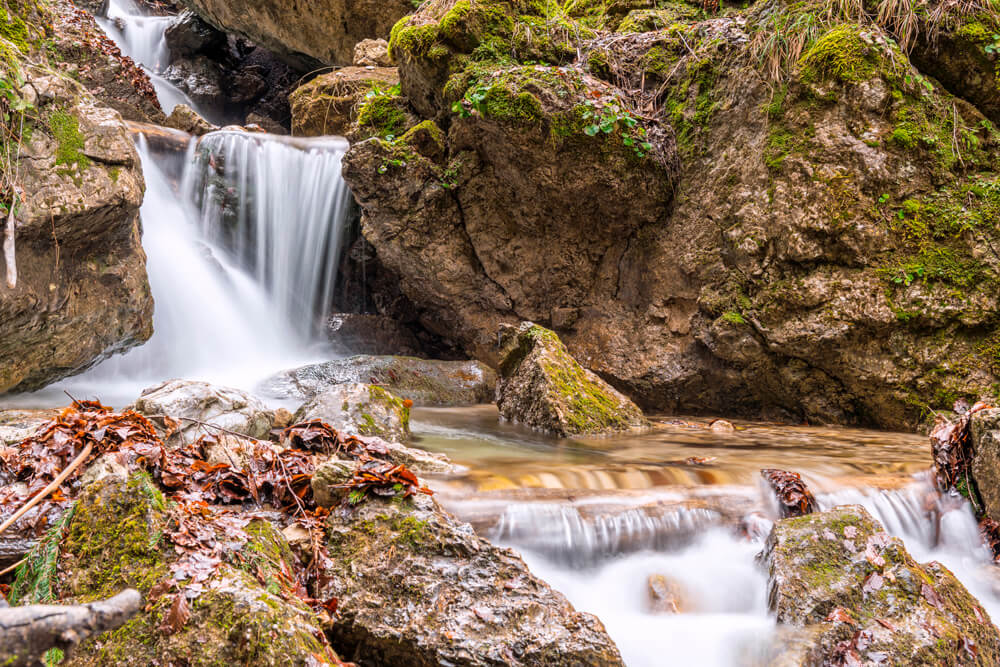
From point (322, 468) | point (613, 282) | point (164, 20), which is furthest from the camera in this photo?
point (164, 20)

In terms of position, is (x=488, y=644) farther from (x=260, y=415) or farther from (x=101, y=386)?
(x=101, y=386)

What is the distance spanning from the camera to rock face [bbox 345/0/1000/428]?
17.5 ft

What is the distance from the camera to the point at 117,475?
1854 millimetres

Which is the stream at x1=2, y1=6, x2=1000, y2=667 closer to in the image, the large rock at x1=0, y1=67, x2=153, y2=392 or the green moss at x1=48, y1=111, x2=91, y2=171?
the large rock at x1=0, y1=67, x2=153, y2=392

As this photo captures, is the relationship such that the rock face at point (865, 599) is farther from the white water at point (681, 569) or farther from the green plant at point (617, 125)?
the green plant at point (617, 125)

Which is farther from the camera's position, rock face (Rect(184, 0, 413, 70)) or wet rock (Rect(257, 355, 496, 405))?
rock face (Rect(184, 0, 413, 70))

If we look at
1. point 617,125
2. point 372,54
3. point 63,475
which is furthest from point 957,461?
point 372,54

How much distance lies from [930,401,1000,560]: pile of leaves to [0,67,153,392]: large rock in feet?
20.6

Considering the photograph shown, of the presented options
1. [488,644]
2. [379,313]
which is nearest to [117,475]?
[488,644]

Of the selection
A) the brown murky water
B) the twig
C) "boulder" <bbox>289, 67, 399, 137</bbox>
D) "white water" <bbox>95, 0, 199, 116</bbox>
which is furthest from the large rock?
"white water" <bbox>95, 0, 199, 116</bbox>

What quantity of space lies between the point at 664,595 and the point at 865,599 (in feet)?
2.56

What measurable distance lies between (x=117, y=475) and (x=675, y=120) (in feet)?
21.5

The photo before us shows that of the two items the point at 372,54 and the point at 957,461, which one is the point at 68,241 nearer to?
the point at 957,461

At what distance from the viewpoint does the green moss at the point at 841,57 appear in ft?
17.7
